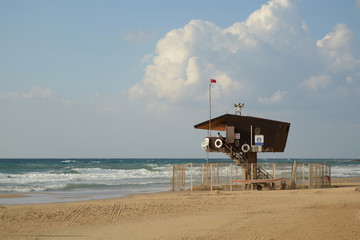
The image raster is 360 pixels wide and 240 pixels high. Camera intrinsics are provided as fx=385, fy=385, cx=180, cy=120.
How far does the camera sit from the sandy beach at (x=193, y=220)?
38.8ft

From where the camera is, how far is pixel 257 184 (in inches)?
1038

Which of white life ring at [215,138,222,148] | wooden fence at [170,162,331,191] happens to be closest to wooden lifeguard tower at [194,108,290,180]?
white life ring at [215,138,222,148]

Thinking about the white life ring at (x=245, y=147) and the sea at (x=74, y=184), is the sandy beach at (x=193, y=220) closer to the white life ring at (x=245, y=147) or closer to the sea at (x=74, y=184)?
the sea at (x=74, y=184)

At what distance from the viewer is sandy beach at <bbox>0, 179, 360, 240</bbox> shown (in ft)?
38.8

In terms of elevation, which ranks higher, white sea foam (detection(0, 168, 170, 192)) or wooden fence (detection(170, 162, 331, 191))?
wooden fence (detection(170, 162, 331, 191))

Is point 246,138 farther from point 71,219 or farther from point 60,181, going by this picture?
point 60,181

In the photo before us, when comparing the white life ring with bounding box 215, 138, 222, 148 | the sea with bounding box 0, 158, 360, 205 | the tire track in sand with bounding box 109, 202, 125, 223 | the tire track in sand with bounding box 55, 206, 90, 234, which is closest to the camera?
the tire track in sand with bounding box 55, 206, 90, 234

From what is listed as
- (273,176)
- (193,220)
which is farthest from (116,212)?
(273,176)

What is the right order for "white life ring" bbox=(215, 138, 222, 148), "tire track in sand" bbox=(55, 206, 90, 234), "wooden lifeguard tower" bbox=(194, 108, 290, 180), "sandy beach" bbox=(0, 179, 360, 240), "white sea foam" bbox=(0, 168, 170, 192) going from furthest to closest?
"white sea foam" bbox=(0, 168, 170, 192) → "wooden lifeguard tower" bbox=(194, 108, 290, 180) → "white life ring" bbox=(215, 138, 222, 148) → "tire track in sand" bbox=(55, 206, 90, 234) → "sandy beach" bbox=(0, 179, 360, 240)

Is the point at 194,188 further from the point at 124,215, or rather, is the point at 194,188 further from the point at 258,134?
the point at 124,215

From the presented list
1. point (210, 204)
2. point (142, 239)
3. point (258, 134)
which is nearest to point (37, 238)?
point (142, 239)

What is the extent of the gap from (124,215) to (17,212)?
457 cm

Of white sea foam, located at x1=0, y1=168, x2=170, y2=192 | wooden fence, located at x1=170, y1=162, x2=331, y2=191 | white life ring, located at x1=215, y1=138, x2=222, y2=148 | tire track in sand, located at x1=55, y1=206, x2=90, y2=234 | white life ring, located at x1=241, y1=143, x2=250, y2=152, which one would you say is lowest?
white sea foam, located at x1=0, y1=168, x2=170, y2=192

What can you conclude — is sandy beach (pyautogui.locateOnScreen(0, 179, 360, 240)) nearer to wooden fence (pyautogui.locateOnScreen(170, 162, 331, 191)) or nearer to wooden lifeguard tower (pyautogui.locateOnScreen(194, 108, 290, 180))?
wooden fence (pyautogui.locateOnScreen(170, 162, 331, 191))
